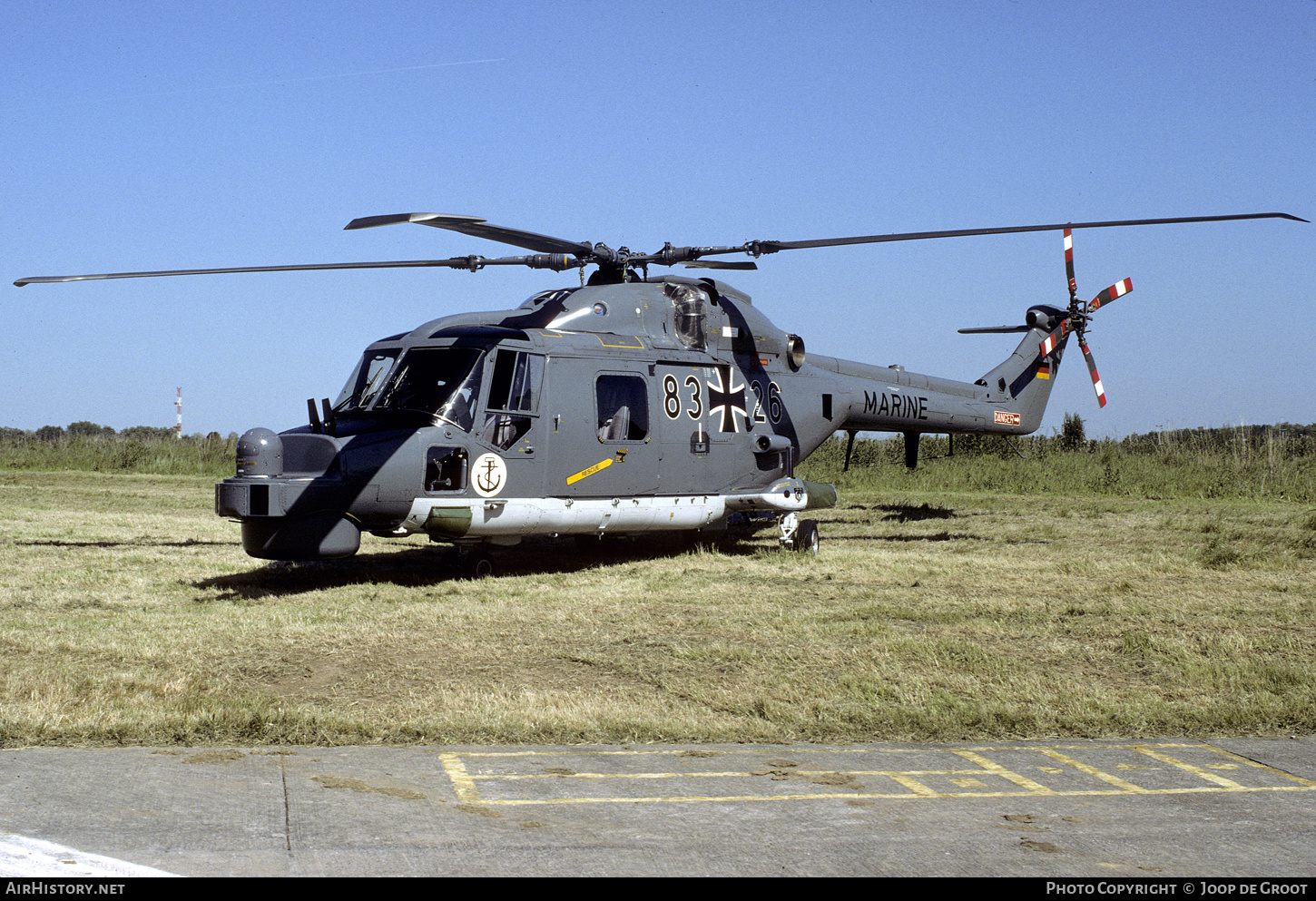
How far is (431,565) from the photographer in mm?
13469

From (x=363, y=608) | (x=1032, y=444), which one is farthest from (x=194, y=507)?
(x=1032, y=444)

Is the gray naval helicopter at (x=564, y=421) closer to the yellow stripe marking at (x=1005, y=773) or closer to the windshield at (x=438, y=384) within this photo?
the windshield at (x=438, y=384)

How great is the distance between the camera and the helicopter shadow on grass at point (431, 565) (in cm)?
1160

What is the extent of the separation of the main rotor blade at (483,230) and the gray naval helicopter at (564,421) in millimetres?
26

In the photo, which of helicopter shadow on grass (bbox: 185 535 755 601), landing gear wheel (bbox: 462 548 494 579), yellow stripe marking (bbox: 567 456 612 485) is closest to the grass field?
helicopter shadow on grass (bbox: 185 535 755 601)

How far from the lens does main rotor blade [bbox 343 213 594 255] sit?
10.0 m

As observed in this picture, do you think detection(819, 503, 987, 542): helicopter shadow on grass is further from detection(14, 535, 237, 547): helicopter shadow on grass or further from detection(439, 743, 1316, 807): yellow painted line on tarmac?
detection(439, 743, 1316, 807): yellow painted line on tarmac

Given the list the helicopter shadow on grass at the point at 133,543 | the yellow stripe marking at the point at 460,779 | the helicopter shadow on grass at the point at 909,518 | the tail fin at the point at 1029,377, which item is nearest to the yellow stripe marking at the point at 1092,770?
the yellow stripe marking at the point at 460,779

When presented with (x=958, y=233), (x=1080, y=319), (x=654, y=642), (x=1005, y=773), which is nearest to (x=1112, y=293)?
(x=1080, y=319)

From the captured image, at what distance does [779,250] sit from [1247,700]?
7.79 meters

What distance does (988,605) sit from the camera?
10383 millimetres

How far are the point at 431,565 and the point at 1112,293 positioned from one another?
1205 centimetres
